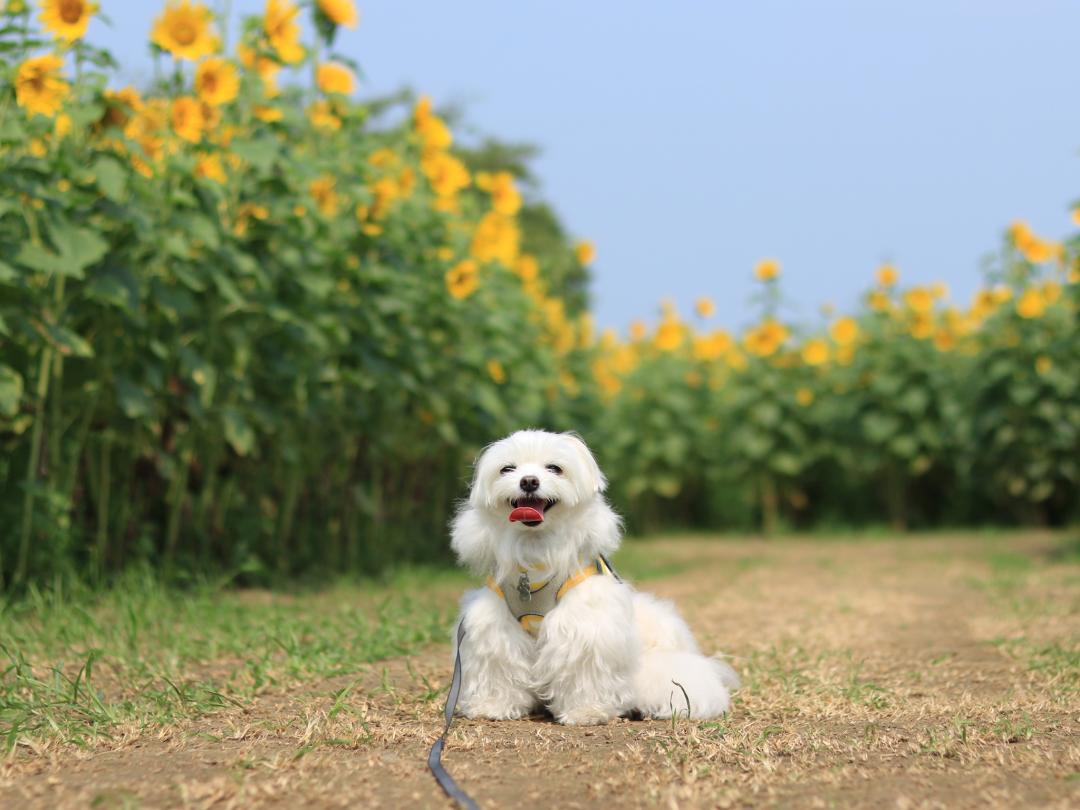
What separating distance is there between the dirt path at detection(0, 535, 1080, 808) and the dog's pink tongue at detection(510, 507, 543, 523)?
2.03 feet

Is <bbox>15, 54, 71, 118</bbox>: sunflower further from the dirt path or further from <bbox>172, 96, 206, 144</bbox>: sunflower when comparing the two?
the dirt path

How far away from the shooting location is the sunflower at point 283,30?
6020 mm

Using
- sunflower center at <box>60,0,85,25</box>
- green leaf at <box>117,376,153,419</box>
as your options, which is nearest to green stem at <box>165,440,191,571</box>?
green leaf at <box>117,376,153,419</box>

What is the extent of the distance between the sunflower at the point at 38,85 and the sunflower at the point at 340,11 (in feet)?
5.10

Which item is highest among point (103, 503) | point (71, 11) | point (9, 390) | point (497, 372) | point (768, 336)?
point (71, 11)

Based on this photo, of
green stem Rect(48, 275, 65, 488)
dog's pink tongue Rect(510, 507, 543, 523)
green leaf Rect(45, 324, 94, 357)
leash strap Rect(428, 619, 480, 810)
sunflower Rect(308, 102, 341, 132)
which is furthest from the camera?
sunflower Rect(308, 102, 341, 132)

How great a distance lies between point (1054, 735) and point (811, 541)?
867 cm

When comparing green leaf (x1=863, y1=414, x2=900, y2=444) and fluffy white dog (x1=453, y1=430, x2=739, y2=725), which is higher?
green leaf (x1=863, y1=414, x2=900, y2=444)

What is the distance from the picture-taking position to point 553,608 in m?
3.55

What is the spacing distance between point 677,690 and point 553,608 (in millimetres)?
466

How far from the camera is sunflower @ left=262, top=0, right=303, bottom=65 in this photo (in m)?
6.02

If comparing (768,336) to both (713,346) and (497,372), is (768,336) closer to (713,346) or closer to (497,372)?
(713,346)

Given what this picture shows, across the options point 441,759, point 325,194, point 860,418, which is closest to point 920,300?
point 860,418

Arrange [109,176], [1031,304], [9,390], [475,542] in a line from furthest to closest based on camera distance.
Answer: [1031,304] < [109,176] < [9,390] < [475,542]
